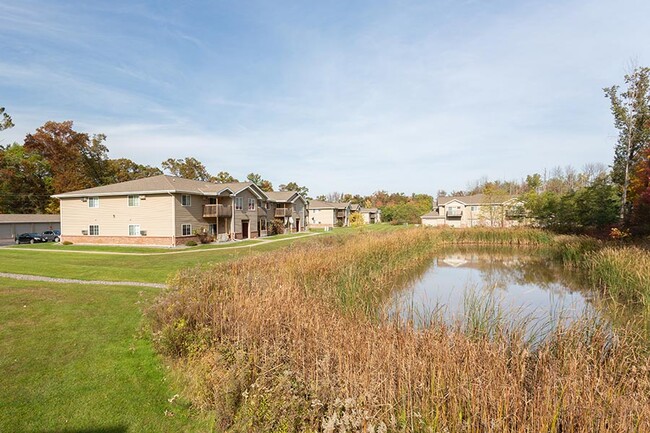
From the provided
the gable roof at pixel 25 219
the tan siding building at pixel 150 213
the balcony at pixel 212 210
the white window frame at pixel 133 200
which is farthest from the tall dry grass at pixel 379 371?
the gable roof at pixel 25 219

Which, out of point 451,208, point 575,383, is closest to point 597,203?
point 451,208

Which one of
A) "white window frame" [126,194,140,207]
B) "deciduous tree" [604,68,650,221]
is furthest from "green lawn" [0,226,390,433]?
"deciduous tree" [604,68,650,221]

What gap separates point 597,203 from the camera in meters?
28.2

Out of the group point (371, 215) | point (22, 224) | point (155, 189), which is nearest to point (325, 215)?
point (371, 215)

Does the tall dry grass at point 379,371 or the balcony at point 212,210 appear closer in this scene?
the tall dry grass at point 379,371

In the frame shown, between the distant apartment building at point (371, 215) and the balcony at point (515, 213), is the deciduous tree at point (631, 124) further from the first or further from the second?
the distant apartment building at point (371, 215)

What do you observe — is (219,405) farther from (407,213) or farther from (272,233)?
(407,213)

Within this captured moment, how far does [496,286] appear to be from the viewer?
8852 mm

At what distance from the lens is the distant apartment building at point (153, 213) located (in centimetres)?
2803

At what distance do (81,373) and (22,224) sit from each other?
156ft

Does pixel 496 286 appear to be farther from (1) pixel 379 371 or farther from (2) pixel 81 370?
(2) pixel 81 370

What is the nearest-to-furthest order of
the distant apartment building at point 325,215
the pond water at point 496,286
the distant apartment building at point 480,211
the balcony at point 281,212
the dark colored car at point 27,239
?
the pond water at point 496,286 < the dark colored car at point 27,239 < the distant apartment building at point 480,211 < the balcony at point 281,212 < the distant apartment building at point 325,215

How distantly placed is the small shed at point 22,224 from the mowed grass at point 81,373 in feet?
136

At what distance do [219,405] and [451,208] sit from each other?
56.9 m
